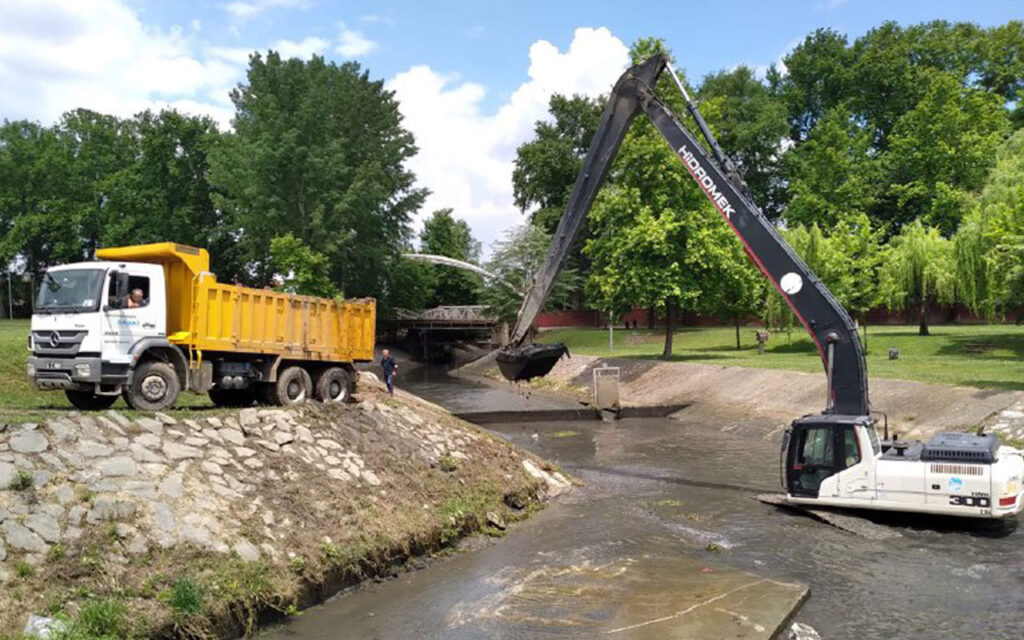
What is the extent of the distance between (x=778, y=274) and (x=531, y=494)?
701 centimetres

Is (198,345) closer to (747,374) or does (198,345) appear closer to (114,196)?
(747,374)

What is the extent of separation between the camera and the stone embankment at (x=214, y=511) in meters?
8.05

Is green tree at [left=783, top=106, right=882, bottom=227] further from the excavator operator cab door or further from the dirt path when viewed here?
the excavator operator cab door

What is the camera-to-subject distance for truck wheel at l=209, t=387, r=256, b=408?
58.1ft

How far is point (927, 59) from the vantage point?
66875 mm

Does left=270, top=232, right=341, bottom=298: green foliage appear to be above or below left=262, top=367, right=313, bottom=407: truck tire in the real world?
above

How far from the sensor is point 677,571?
10969 millimetres

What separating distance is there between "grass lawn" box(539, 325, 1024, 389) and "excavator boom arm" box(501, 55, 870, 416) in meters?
10.6

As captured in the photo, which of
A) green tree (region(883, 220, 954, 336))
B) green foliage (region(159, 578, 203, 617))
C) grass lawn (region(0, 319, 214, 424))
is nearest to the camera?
green foliage (region(159, 578, 203, 617))

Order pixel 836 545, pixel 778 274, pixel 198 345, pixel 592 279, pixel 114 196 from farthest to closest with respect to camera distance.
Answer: pixel 114 196, pixel 592 279, pixel 778 274, pixel 198 345, pixel 836 545

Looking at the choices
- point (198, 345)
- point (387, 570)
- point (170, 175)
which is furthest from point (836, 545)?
point (170, 175)

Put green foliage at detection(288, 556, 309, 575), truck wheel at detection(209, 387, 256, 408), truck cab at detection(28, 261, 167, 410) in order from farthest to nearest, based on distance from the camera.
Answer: truck wheel at detection(209, 387, 256, 408), truck cab at detection(28, 261, 167, 410), green foliage at detection(288, 556, 309, 575)

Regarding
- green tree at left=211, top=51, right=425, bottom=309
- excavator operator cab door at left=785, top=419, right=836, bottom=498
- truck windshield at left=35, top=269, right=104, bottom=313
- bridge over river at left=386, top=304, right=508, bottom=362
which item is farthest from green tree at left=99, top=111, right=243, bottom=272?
excavator operator cab door at left=785, top=419, right=836, bottom=498

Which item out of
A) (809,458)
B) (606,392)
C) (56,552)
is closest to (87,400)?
(56,552)
